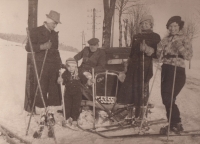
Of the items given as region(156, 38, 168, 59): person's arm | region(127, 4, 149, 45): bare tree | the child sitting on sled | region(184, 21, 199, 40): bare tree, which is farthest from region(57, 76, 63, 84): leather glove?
region(184, 21, 199, 40): bare tree

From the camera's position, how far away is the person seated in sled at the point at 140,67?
289 centimetres

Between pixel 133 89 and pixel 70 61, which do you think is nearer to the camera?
pixel 70 61

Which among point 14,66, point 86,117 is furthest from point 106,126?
point 14,66

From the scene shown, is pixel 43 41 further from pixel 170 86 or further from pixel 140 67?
pixel 170 86

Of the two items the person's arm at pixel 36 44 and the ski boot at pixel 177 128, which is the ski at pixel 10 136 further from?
the ski boot at pixel 177 128

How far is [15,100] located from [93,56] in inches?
40.8

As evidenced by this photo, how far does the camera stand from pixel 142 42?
291 centimetres

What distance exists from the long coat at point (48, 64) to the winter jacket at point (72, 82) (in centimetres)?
10

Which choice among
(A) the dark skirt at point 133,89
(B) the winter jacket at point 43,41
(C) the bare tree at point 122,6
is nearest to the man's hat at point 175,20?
(C) the bare tree at point 122,6

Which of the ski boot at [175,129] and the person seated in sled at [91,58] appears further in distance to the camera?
the person seated in sled at [91,58]

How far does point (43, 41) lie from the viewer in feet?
9.24

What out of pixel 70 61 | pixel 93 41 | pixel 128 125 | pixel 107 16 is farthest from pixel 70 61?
pixel 128 125

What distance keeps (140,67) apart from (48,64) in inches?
41.2

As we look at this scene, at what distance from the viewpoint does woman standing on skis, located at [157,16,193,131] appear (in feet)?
9.23
